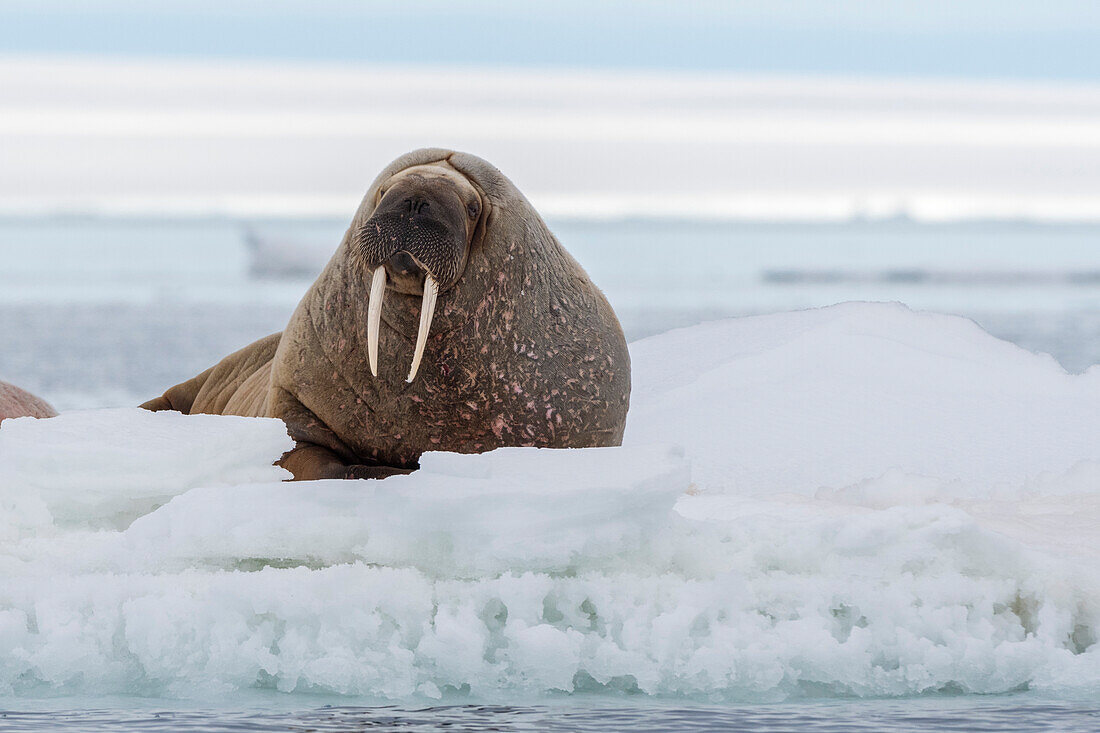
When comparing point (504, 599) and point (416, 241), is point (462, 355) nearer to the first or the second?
point (416, 241)

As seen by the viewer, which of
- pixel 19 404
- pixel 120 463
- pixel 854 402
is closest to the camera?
pixel 120 463

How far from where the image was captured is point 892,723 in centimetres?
396

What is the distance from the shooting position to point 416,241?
212 inches

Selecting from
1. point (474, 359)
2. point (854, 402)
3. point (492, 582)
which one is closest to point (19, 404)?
point (474, 359)

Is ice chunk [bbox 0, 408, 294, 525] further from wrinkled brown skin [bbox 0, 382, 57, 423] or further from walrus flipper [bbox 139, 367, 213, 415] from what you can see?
walrus flipper [bbox 139, 367, 213, 415]

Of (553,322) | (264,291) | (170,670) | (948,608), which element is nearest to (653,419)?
(553,322)

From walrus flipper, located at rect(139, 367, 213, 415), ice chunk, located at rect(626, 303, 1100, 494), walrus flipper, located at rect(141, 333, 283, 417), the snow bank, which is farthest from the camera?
walrus flipper, located at rect(139, 367, 213, 415)

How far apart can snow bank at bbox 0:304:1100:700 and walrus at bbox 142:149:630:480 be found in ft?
2.26

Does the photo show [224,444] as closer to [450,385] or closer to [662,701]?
[450,385]

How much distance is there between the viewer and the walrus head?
5387 millimetres

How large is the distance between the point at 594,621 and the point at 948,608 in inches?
40.3

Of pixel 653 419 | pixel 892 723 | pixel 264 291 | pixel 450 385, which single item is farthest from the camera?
pixel 264 291

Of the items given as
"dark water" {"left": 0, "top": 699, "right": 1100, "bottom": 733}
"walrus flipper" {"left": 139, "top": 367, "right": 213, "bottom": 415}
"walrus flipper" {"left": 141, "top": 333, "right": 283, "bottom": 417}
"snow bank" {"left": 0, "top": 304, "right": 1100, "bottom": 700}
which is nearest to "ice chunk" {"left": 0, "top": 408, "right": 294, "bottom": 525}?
"snow bank" {"left": 0, "top": 304, "right": 1100, "bottom": 700}

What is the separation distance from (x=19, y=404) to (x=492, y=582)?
168 inches
